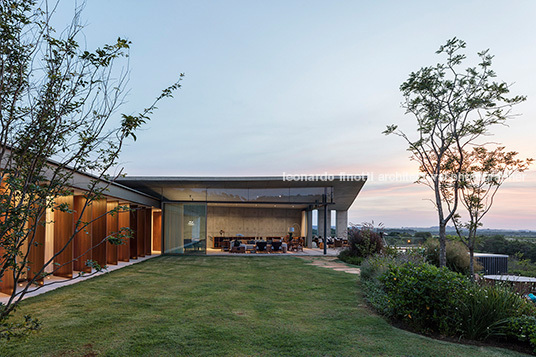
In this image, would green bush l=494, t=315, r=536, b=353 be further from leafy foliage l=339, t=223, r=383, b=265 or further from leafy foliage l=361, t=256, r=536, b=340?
leafy foliage l=339, t=223, r=383, b=265

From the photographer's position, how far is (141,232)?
1491cm

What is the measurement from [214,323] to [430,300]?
10.4ft

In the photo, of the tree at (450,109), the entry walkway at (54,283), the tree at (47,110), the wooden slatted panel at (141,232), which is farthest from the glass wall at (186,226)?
the tree at (47,110)

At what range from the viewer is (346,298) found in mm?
6801

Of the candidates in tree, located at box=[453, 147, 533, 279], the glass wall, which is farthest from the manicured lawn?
the glass wall

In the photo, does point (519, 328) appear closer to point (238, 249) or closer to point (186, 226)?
point (238, 249)

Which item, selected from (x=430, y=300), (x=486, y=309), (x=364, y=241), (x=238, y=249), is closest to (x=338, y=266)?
(x=364, y=241)

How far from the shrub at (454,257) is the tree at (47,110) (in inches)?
374

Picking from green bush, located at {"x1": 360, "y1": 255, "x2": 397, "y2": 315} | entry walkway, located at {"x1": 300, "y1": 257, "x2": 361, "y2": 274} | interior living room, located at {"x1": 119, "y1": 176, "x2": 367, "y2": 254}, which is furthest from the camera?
interior living room, located at {"x1": 119, "y1": 176, "x2": 367, "y2": 254}

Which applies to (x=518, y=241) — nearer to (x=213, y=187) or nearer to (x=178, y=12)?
(x=213, y=187)

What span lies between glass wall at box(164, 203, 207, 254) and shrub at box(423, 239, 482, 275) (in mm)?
10759

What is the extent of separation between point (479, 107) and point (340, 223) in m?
20.3

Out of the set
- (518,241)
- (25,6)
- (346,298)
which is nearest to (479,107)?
(346,298)

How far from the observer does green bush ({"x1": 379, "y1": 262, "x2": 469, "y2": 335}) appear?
469 centimetres
